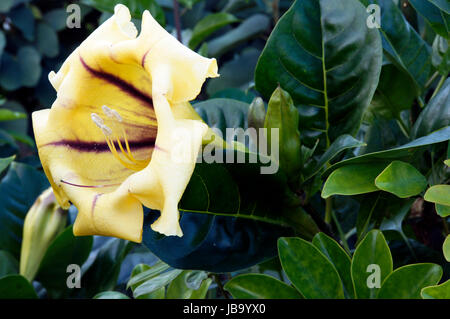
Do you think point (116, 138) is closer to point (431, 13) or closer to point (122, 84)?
point (122, 84)

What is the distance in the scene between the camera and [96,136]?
0.64 metres

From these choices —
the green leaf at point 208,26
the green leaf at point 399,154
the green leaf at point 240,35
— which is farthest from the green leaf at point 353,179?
the green leaf at point 240,35

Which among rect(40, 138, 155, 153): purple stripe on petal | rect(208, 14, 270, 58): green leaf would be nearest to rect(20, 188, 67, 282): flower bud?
rect(40, 138, 155, 153): purple stripe on petal

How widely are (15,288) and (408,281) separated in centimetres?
58

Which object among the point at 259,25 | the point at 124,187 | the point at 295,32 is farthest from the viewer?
the point at 259,25

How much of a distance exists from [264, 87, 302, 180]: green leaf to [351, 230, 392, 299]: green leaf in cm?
12

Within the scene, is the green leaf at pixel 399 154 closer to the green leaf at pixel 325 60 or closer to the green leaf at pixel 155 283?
the green leaf at pixel 325 60

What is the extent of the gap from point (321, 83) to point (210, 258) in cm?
25

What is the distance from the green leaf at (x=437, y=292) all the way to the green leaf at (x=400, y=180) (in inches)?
4.1

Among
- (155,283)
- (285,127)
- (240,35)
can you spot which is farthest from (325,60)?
(240,35)

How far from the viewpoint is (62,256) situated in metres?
0.91

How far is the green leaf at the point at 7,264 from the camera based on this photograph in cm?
93
